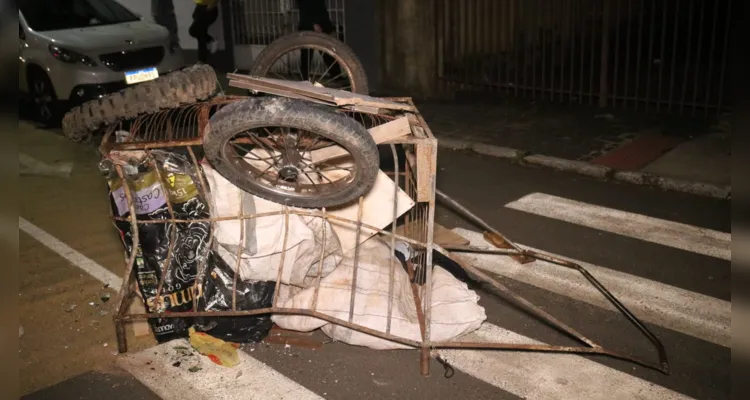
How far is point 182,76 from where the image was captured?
4.14m

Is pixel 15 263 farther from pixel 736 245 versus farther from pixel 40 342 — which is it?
pixel 40 342

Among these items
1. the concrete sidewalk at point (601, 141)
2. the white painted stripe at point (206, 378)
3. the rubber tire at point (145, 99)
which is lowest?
the white painted stripe at point (206, 378)

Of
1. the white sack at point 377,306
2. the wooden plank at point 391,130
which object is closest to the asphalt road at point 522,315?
the white sack at point 377,306

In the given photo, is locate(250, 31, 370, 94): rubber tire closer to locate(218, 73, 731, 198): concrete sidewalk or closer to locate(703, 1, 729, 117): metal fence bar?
locate(218, 73, 731, 198): concrete sidewalk

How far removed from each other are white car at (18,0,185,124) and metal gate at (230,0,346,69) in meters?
3.26

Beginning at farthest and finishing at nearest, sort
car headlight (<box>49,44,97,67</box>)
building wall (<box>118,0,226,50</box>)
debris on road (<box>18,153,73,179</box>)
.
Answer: building wall (<box>118,0,226,50</box>) → car headlight (<box>49,44,97,67</box>) → debris on road (<box>18,153,73,179</box>)

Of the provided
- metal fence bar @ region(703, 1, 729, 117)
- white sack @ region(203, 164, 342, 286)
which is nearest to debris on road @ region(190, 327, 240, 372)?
white sack @ region(203, 164, 342, 286)

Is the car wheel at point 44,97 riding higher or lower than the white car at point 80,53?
lower

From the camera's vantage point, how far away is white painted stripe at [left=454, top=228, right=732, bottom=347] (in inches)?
176

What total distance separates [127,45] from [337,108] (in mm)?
7726

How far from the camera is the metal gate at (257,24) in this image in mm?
14266

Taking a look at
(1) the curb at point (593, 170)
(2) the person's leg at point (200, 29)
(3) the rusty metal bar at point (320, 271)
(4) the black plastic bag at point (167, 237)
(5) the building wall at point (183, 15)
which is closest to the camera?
(3) the rusty metal bar at point (320, 271)

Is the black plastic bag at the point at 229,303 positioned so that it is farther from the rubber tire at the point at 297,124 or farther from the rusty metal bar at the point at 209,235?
the rubber tire at the point at 297,124

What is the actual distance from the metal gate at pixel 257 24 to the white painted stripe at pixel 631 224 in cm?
859
